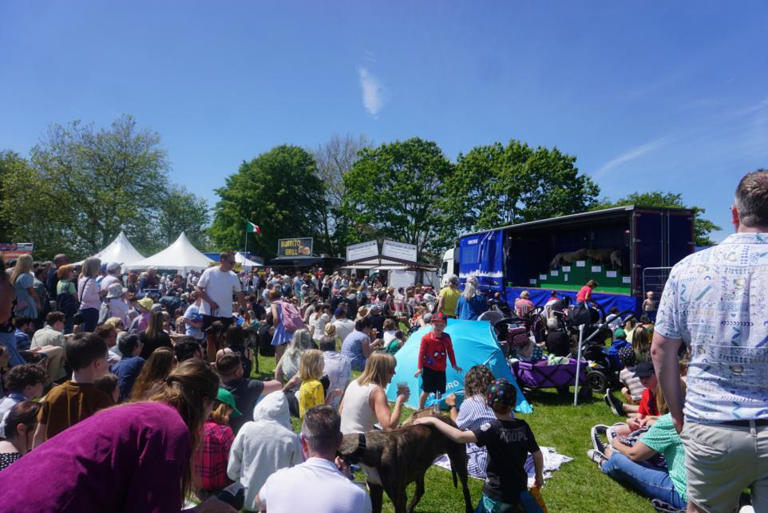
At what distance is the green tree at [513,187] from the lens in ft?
112

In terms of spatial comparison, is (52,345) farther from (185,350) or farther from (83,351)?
(83,351)

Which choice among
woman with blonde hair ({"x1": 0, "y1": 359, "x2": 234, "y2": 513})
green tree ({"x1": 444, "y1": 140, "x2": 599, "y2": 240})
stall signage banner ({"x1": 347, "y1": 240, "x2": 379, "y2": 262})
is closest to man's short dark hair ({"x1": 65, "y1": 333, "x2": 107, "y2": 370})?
woman with blonde hair ({"x1": 0, "y1": 359, "x2": 234, "y2": 513})

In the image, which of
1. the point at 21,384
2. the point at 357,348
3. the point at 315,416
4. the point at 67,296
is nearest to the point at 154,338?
the point at 21,384

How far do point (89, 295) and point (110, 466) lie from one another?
8.55 meters

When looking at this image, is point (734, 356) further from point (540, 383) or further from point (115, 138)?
point (115, 138)

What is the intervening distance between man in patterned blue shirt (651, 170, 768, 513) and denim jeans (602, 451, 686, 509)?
2575mm

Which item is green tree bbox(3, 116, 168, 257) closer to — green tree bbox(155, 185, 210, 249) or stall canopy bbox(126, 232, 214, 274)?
stall canopy bbox(126, 232, 214, 274)

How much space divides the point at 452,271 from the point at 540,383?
18.1m

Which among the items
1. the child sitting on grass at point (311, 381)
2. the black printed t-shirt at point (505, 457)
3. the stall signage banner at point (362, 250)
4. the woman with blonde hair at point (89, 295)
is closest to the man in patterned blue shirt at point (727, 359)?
the black printed t-shirt at point (505, 457)

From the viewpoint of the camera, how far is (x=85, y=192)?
3284 cm

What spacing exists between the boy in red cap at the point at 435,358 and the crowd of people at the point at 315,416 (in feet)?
0.07

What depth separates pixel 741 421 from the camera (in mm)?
1902

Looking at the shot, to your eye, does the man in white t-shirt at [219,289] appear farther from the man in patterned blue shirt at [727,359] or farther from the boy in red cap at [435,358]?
the man in patterned blue shirt at [727,359]

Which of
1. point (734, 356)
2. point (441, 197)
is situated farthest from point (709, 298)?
point (441, 197)
